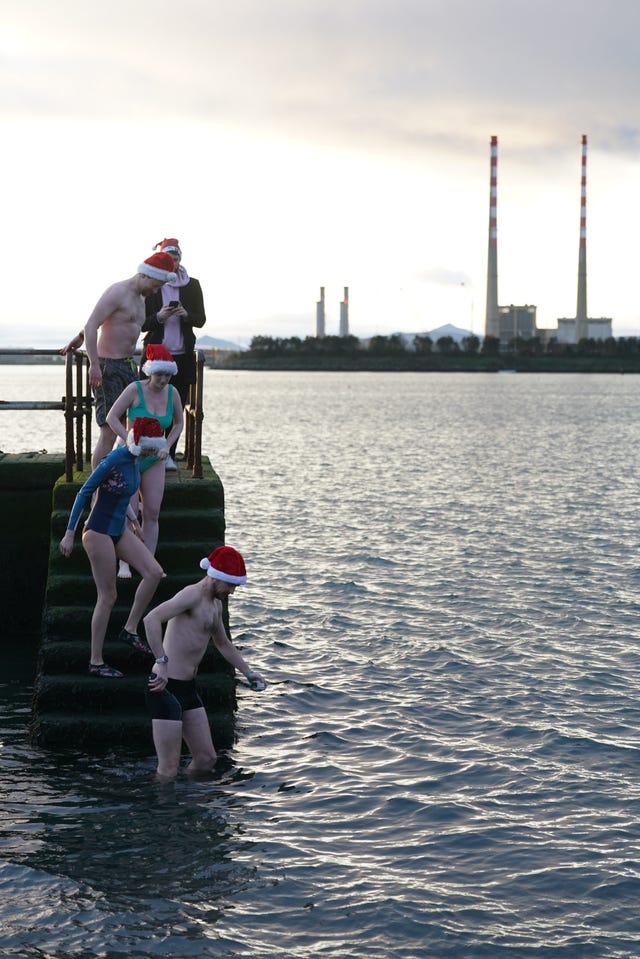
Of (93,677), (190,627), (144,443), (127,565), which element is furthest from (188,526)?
(190,627)

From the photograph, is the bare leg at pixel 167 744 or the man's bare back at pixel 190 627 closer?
the man's bare back at pixel 190 627

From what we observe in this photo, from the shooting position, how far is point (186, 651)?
916 centimetres

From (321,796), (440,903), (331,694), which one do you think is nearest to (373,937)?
(440,903)

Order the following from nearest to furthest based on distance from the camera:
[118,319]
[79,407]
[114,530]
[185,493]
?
1. [114,530]
2. [118,319]
3. [185,493]
4. [79,407]

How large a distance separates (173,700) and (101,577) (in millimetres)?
1190

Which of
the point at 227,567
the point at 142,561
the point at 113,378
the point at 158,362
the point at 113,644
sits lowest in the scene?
the point at 113,644

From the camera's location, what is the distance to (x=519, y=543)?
84.3 ft

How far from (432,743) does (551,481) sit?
2953 centimetres

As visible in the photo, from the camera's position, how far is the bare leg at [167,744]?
931cm

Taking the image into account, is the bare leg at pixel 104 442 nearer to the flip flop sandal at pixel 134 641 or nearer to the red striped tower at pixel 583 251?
the flip flop sandal at pixel 134 641

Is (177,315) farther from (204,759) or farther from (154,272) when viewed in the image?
(204,759)

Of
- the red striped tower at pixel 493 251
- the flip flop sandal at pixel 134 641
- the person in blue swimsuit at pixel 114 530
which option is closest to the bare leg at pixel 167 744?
the flip flop sandal at pixel 134 641

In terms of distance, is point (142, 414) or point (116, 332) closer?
point (142, 414)

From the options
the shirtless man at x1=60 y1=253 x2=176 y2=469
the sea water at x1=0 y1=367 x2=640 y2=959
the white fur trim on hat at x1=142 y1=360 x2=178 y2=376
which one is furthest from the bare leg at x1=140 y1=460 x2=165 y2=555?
the sea water at x1=0 y1=367 x2=640 y2=959
